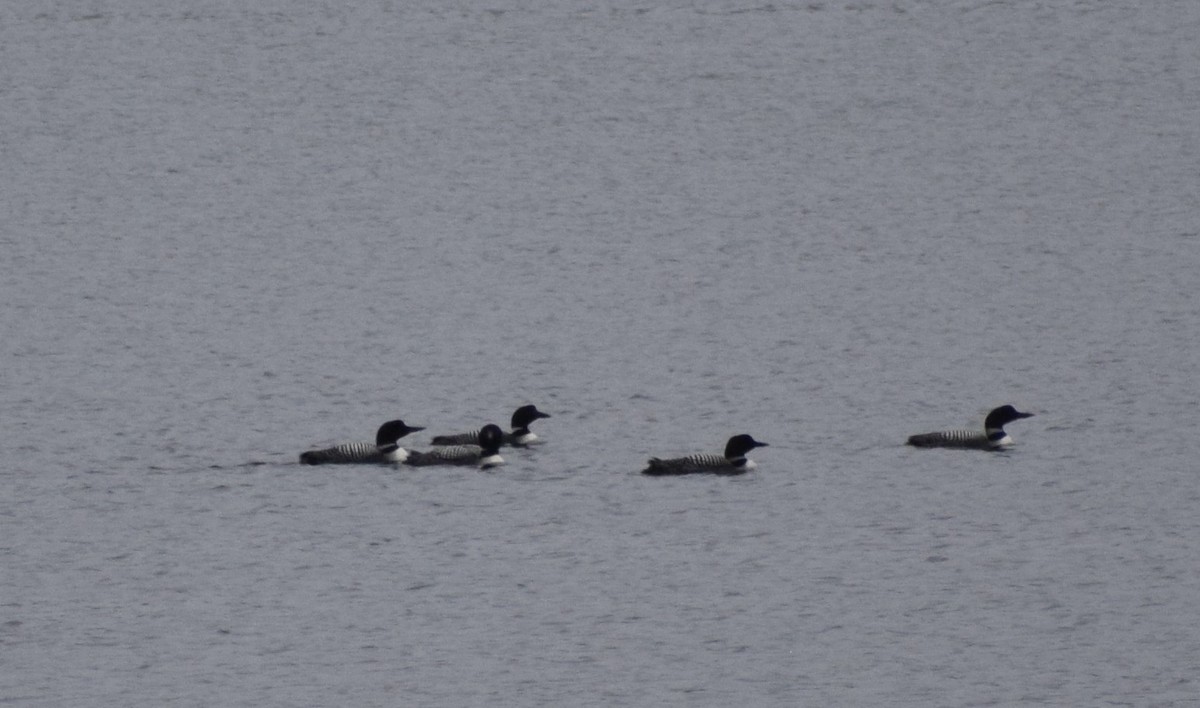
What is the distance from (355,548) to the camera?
1909 centimetres

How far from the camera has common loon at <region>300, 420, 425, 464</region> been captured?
22.3 meters

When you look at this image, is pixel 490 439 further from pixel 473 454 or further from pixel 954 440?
pixel 954 440

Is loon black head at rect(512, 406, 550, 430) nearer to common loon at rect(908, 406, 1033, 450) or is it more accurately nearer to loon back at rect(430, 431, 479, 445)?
loon back at rect(430, 431, 479, 445)

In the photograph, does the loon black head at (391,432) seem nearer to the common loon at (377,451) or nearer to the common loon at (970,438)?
the common loon at (377,451)

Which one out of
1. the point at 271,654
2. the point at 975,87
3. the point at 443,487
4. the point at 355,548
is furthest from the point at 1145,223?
the point at 271,654

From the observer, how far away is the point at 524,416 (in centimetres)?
2348

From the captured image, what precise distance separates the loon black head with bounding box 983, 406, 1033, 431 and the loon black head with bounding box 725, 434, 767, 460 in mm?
2518

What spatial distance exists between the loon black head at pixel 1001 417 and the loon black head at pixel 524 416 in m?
4.59

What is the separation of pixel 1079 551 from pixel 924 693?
158 inches

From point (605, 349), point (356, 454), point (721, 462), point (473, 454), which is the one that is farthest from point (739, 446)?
point (605, 349)

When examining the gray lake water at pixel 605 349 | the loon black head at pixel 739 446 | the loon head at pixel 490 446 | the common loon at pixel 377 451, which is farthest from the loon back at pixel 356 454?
the loon black head at pixel 739 446

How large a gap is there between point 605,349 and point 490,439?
721 centimetres

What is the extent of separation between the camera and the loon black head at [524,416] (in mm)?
23469

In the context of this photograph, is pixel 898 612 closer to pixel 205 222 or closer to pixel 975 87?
pixel 205 222
